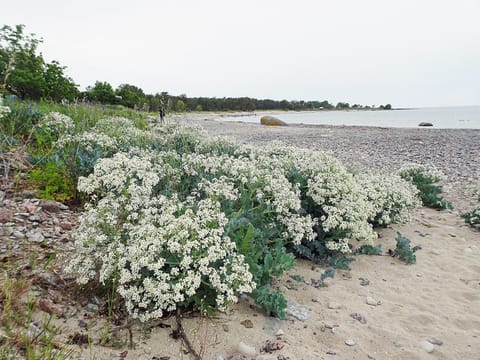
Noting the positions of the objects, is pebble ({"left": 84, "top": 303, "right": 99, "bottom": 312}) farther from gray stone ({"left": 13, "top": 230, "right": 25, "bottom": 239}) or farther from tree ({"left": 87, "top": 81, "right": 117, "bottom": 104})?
tree ({"left": 87, "top": 81, "right": 117, "bottom": 104})

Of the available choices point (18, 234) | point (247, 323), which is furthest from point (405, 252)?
point (18, 234)

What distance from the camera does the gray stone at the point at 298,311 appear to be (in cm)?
330

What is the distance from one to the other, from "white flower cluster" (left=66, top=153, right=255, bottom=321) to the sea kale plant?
10mm

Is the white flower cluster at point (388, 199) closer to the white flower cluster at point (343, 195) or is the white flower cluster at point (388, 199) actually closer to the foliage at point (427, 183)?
the white flower cluster at point (343, 195)

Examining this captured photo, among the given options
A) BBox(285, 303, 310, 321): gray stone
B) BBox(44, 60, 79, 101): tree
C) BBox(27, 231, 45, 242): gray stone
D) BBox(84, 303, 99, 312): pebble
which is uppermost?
BBox(44, 60, 79, 101): tree

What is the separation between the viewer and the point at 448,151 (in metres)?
14.0

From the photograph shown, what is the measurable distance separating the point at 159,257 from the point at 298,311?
4.66ft

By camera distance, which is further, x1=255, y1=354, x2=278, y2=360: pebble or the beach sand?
the beach sand

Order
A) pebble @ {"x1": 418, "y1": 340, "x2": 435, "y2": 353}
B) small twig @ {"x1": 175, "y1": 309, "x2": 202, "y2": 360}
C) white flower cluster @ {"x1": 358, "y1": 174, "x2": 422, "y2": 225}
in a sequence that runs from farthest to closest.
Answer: white flower cluster @ {"x1": 358, "y1": 174, "x2": 422, "y2": 225}
pebble @ {"x1": 418, "y1": 340, "x2": 435, "y2": 353}
small twig @ {"x1": 175, "y1": 309, "x2": 202, "y2": 360}

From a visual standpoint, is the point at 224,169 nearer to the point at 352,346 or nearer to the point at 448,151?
the point at 352,346

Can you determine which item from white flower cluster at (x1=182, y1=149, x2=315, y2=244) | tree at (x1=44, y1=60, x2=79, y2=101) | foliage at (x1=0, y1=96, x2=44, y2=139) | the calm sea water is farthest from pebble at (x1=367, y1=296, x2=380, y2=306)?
the calm sea water

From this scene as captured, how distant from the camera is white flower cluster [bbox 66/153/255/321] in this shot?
272 centimetres

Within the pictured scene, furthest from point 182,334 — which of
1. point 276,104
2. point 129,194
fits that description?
point 276,104

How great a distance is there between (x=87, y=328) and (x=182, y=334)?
73 cm
